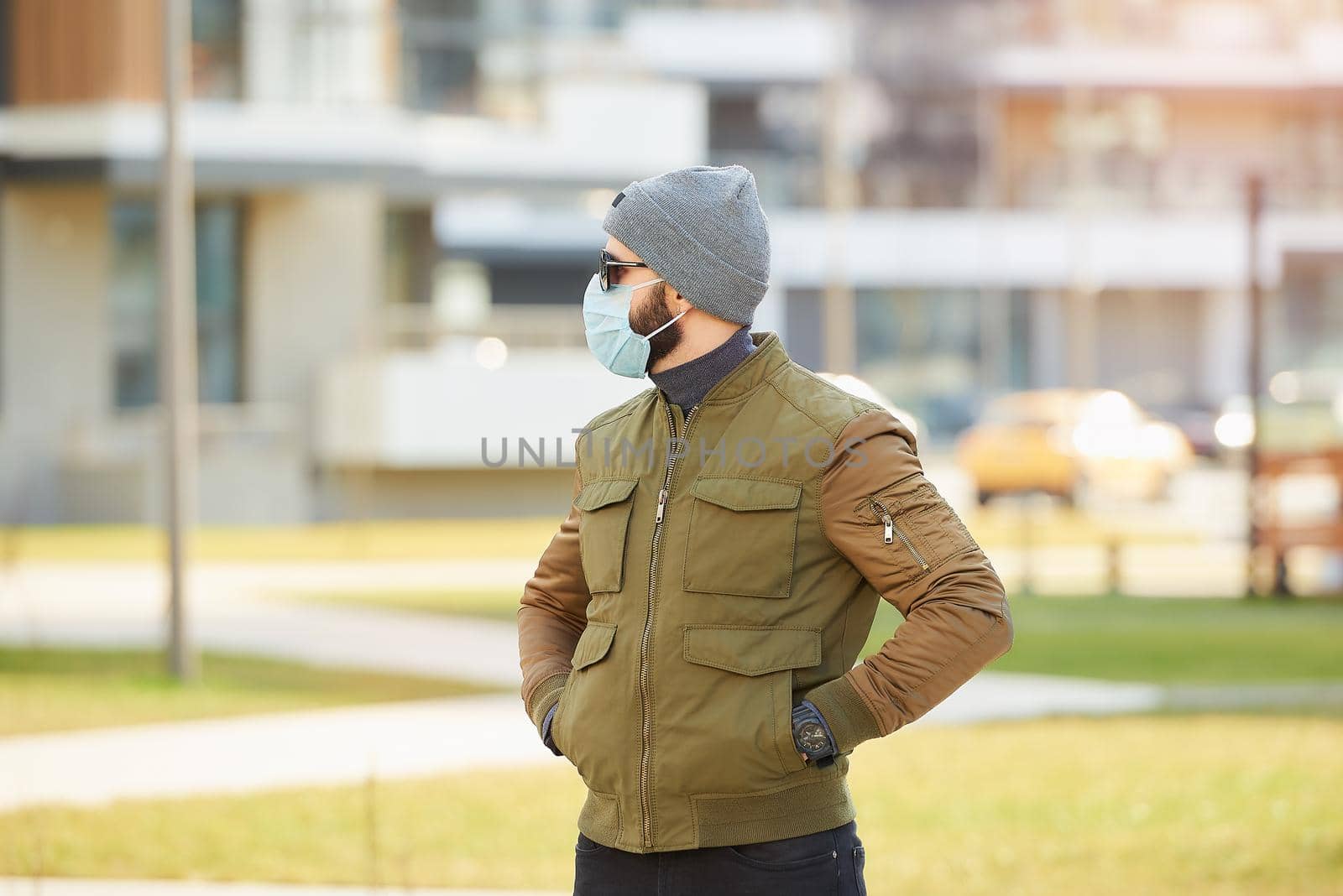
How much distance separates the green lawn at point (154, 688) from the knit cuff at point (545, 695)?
7.26 metres

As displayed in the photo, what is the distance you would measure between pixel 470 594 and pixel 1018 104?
115ft

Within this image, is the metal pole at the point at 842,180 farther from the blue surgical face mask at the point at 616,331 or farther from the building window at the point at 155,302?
the blue surgical face mask at the point at 616,331

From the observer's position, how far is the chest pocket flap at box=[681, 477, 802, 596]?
10.2 ft

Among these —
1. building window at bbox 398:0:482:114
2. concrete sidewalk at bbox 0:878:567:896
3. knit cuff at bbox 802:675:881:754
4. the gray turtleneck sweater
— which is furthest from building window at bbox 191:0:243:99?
knit cuff at bbox 802:675:881:754

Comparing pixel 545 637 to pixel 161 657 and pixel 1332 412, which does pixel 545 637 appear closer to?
pixel 161 657

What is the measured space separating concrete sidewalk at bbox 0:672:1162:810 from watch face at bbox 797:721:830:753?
523 cm

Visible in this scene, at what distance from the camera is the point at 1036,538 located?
2419cm

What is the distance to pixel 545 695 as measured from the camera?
3.44 metres

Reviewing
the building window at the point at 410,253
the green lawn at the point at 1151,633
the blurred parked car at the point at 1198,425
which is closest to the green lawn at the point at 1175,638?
the green lawn at the point at 1151,633

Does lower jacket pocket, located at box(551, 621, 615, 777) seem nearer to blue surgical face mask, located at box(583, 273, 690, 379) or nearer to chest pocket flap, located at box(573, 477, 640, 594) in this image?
chest pocket flap, located at box(573, 477, 640, 594)

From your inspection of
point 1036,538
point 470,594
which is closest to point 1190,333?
point 1036,538

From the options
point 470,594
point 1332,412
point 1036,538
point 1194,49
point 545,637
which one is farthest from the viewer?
point 1194,49

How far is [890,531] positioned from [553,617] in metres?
0.84

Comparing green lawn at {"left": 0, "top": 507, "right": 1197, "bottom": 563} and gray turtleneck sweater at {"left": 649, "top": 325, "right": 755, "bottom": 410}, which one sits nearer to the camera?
gray turtleneck sweater at {"left": 649, "top": 325, "right": 755, "bottom": 410}
